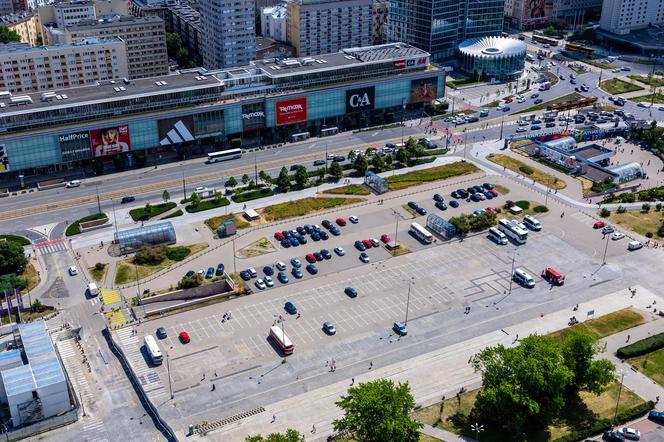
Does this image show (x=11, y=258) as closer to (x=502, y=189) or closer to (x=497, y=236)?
(x=497, y=236)

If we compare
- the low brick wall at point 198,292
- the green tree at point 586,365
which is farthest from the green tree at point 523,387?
the low brick wall at point 198,292

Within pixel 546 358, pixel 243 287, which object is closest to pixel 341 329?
pixel 243 287

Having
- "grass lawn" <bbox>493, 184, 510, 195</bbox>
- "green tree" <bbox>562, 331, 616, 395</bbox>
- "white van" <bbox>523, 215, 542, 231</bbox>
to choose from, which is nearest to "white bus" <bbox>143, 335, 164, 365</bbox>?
"green tree" <bbox>562, 331, 616, 395</bbox>

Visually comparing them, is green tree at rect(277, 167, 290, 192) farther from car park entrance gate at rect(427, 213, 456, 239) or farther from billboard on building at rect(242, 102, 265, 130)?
car park entrance gate at rect(427, 213, 456, 239)

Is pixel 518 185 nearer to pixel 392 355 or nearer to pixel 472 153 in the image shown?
pixel 472 153

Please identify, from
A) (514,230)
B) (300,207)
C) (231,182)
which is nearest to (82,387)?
(300,207)
